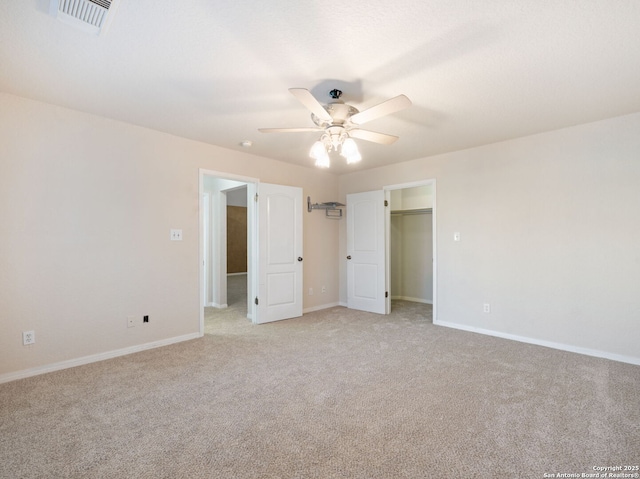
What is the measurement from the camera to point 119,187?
323cm

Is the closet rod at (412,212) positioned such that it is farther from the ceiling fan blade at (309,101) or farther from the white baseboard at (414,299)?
the ceiling fan blade at (309,101)

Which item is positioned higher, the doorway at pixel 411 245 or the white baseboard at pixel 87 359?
the doorway at pixel 411 245

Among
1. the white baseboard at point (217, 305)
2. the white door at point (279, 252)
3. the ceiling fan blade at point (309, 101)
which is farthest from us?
the white baseboard at point (217, 305)

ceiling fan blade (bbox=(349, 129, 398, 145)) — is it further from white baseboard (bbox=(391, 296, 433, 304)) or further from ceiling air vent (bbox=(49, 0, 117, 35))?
white baseboard (bbox=(391, 296, 433, 304))

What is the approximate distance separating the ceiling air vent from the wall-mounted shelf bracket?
11.9 ft

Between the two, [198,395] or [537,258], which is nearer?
[198,395]

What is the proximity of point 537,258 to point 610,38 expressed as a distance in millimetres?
2330

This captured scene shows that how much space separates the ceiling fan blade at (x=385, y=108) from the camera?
6.52 ft

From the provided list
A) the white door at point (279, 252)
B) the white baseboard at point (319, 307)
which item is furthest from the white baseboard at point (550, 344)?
the white door at point (279, 252)

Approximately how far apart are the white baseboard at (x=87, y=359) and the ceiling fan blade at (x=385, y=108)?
312 centimetres

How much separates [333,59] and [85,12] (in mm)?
1414

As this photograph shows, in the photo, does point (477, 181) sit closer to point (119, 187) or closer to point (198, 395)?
point (198, 395)

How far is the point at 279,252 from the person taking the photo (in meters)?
4.61

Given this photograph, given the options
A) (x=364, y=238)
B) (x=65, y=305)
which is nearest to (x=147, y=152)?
(x=65, y=305)
